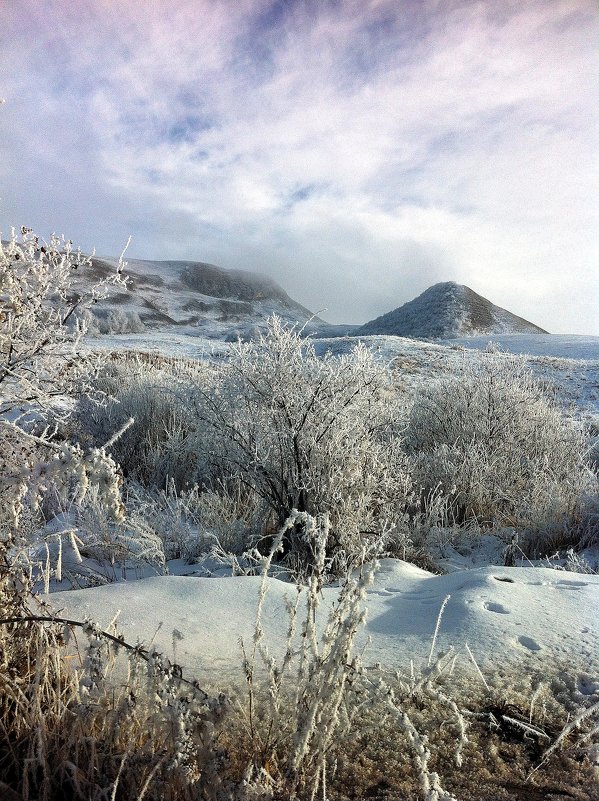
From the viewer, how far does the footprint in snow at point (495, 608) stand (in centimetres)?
253

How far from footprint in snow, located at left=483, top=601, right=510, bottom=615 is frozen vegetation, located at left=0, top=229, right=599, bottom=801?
0.09 ft

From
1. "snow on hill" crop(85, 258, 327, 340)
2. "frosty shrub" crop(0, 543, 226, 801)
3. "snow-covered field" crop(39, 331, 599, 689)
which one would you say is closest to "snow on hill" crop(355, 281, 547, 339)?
"snow on hill" crop(85, 258, 327, 340)

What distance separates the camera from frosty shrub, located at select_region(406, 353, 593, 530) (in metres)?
5.46

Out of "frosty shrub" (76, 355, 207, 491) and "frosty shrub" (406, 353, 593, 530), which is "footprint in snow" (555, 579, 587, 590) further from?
"frosty shrub" (76, 355, 207, 491)

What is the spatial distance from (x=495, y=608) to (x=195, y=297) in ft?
225

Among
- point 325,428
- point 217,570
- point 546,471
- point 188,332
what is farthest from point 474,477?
point 188,332

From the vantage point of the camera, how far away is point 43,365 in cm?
287

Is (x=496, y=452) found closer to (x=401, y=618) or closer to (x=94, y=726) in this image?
(x=401, y=618)

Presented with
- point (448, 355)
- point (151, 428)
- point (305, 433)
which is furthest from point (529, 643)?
point (448, 355)

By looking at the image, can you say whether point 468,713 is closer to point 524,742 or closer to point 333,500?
point 524,742

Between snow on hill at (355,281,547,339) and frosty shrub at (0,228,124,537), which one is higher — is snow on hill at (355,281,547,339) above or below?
above

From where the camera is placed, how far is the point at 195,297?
68.4m

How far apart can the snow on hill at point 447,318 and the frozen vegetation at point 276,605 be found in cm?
2879

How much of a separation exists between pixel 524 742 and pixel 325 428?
2766mm
